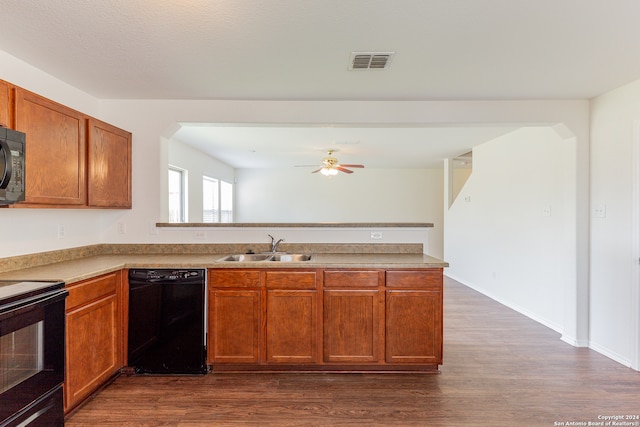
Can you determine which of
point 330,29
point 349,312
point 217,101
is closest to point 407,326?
point 349,312

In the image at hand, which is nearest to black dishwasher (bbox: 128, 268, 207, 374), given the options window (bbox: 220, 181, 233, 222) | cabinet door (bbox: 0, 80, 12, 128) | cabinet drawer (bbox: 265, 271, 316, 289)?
cabinet drawer (bbox: 265, 271, 316, 289)

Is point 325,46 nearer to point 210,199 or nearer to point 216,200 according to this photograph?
point 210,199

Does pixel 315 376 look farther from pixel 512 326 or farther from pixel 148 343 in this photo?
pixel 512 326

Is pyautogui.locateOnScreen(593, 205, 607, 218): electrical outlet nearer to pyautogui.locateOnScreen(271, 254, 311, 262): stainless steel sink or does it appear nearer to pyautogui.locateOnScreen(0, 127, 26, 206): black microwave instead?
pyautogui.locateOnScreen(271, 254, 311, 262): stainless steel sink

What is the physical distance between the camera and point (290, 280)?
2.72 meters

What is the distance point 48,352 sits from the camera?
6.08ft

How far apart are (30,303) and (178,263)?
1031mm

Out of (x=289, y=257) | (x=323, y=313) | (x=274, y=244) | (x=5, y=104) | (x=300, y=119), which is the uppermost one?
(x=300, y=119)

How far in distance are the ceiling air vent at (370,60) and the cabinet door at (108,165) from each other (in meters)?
2.12

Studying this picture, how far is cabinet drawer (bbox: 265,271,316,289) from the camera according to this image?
2723 millimetres

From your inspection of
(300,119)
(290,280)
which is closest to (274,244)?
(290,280)

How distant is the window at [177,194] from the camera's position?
5.30m

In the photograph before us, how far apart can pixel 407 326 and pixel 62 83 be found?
3.54 meters

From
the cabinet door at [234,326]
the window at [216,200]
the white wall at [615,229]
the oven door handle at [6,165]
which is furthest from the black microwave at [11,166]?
the white wall at [615,229]
